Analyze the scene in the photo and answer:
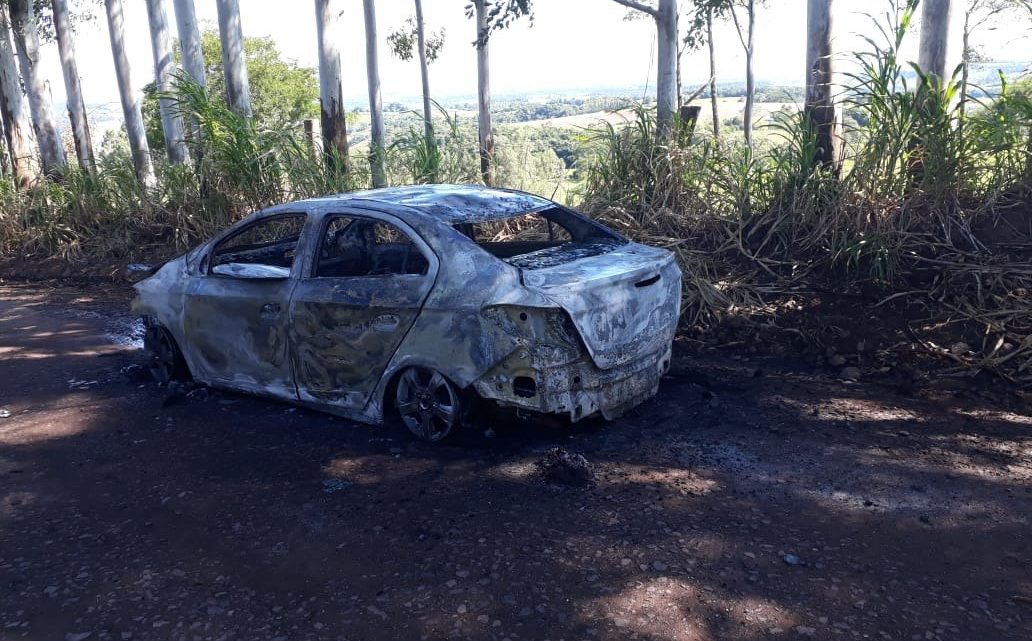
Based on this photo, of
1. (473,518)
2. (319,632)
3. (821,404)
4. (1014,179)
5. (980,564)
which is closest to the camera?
(319,632)

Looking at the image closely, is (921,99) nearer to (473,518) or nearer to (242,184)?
(473,518)

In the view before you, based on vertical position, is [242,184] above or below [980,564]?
above

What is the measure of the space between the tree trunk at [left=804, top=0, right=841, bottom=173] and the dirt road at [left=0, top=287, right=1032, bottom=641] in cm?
329

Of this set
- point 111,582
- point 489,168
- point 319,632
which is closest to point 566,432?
point 319,632

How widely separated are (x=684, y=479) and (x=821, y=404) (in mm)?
1619

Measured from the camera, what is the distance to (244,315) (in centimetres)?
560

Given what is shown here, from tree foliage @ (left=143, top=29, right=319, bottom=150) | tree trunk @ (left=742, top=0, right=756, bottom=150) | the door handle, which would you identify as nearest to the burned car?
the door handle

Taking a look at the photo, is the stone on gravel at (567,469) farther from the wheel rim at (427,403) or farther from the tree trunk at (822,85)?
the tree trunk at (822,85)

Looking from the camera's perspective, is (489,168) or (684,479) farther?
(489,168)

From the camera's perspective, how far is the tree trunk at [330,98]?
11438 mm

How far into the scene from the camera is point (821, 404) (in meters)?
5.53

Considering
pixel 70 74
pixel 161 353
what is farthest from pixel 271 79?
pixel 161 353

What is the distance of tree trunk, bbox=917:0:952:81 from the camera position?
8008 mm

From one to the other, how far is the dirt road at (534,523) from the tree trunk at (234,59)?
903cm
